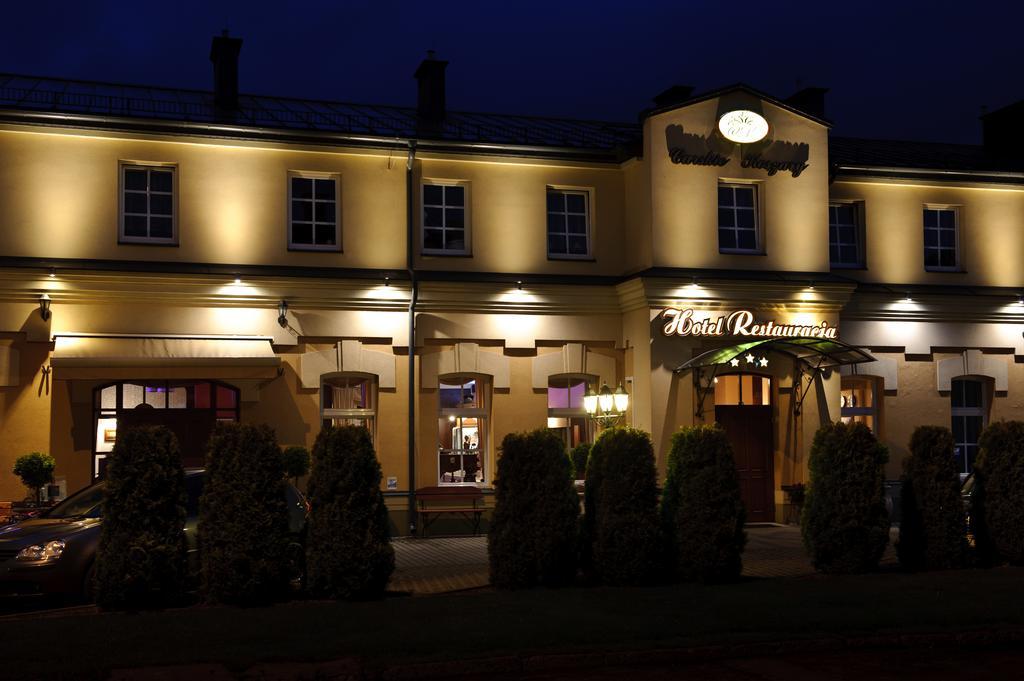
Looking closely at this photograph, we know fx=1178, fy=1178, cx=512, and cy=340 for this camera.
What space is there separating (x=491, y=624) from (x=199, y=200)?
11.7m

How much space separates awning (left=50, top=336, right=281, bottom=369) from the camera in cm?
1867

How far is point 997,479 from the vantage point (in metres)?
16.0

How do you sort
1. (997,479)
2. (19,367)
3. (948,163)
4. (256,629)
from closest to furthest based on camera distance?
1. (256,629)
2. (997,479)
3. (19,367)
4. (948,163)

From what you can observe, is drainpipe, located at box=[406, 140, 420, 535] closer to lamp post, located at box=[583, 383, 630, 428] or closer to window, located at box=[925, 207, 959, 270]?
lamp post, located at box=[583, 383, 630, 428]

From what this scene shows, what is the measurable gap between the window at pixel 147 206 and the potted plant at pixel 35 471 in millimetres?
4174

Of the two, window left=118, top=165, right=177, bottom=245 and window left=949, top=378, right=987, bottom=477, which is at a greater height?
window left=118, top=165, right=177, bottom=245

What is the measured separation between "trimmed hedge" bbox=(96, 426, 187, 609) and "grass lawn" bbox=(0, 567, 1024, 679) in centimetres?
40

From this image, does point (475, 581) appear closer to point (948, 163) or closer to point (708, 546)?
point (708, 546)

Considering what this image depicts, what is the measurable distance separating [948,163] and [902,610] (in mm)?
15655

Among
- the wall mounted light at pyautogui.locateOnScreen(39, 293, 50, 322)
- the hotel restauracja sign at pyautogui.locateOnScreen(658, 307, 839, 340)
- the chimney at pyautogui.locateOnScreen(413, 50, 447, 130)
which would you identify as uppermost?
the chimney at pyautogui.locateOnScreen(413, 50, 447, 130)

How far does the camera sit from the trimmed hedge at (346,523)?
12930 mm

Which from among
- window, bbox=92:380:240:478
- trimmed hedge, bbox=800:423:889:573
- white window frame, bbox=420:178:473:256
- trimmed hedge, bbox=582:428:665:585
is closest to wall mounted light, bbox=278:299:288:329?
window, bbox=92:380:240:478

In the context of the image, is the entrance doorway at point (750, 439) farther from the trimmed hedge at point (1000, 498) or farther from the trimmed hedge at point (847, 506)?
the trimmed hedge at point (847, 506)

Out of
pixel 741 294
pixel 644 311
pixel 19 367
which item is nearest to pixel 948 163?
pixel 741 294
